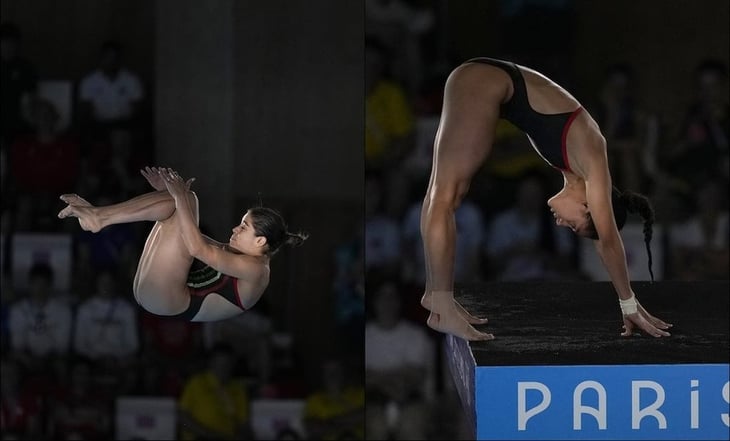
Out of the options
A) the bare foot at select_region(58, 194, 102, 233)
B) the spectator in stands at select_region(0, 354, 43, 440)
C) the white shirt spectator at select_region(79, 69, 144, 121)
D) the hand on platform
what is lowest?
the spectator in stands at select_region(0, 354, 43, 440)

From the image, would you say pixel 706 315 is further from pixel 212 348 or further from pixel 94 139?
pixel 94 139

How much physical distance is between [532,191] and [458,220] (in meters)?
0.44

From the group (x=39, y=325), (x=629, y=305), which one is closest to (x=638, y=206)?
(x=629, y=305)

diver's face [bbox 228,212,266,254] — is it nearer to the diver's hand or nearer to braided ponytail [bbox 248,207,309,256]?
braided ponytail [bbox 248,207,309,256]

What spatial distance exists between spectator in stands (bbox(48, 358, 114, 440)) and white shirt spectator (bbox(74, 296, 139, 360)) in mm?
129

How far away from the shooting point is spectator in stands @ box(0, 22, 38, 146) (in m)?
6.86

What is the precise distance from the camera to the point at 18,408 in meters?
7.21

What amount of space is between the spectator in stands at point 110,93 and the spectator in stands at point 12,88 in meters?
0.32

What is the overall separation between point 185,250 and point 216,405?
121 inches

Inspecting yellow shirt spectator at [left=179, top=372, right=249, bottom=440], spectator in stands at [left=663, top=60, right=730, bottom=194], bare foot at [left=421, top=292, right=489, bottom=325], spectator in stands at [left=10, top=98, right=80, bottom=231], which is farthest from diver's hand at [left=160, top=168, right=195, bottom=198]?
spectator in stands at [left=663, top=60, right=730, bottom=194]

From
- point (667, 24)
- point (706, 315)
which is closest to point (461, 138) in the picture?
point (706, 315)

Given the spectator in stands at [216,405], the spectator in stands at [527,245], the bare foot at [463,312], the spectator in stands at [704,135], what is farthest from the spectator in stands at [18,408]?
the spectator in stands at [704,135]

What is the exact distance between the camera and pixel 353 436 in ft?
23.4

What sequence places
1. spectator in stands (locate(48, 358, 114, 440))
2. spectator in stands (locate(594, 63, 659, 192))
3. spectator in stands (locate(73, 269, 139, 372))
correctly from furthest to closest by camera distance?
spectator in stands (locate(48, 358, 114, 440)) < spectator in stands (locate(73, 269, 139, 372)) < spectator in stands (locate(594, 63, 659, 192))
